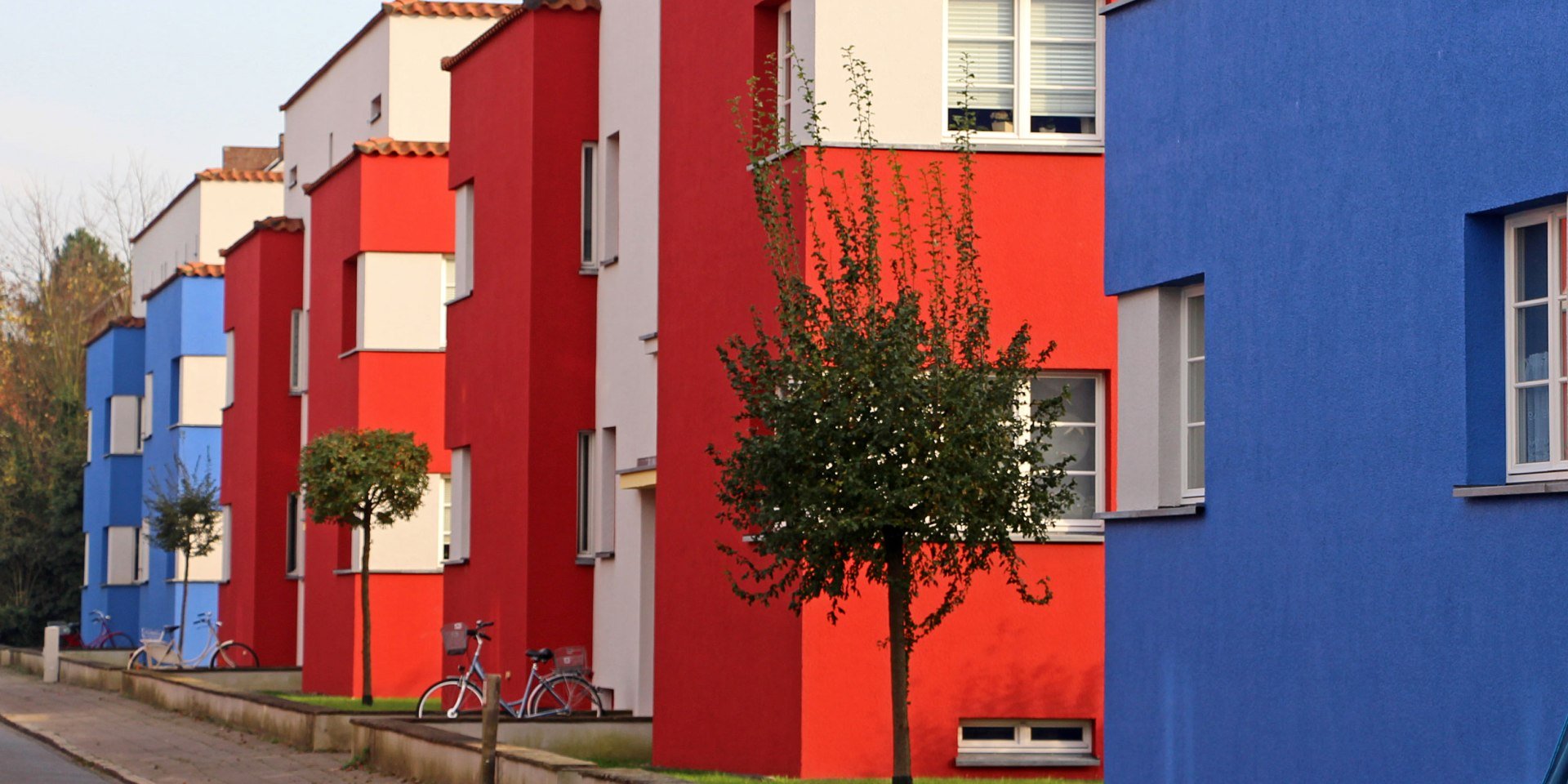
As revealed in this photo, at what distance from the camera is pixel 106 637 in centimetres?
5278

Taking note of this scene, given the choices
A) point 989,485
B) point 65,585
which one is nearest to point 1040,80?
point 989,485

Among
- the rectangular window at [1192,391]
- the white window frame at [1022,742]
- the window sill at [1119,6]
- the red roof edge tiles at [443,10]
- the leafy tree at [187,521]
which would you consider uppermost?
the red roof edge tiles at [443,10]

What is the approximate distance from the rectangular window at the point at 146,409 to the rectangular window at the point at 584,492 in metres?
30.5

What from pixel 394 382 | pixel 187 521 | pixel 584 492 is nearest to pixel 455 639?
pixel 584 492

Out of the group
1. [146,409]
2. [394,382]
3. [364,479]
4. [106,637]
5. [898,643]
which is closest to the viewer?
[898,643]

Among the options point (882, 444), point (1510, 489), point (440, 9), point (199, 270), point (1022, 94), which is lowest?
point (1510, 489)

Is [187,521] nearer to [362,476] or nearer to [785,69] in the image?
[362,476]

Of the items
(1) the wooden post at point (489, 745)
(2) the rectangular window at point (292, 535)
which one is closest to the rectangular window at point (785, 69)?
(1) the wooden post at point (489, 745)

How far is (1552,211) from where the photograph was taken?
32.0ft

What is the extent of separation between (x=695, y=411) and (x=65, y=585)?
159 ft

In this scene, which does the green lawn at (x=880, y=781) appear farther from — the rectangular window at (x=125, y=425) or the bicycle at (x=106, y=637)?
the rectangular window at (x=125, y=425)

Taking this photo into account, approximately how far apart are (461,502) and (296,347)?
12.2 meters

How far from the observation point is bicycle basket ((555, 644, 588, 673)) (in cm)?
2239

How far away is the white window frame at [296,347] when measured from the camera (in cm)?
3888
